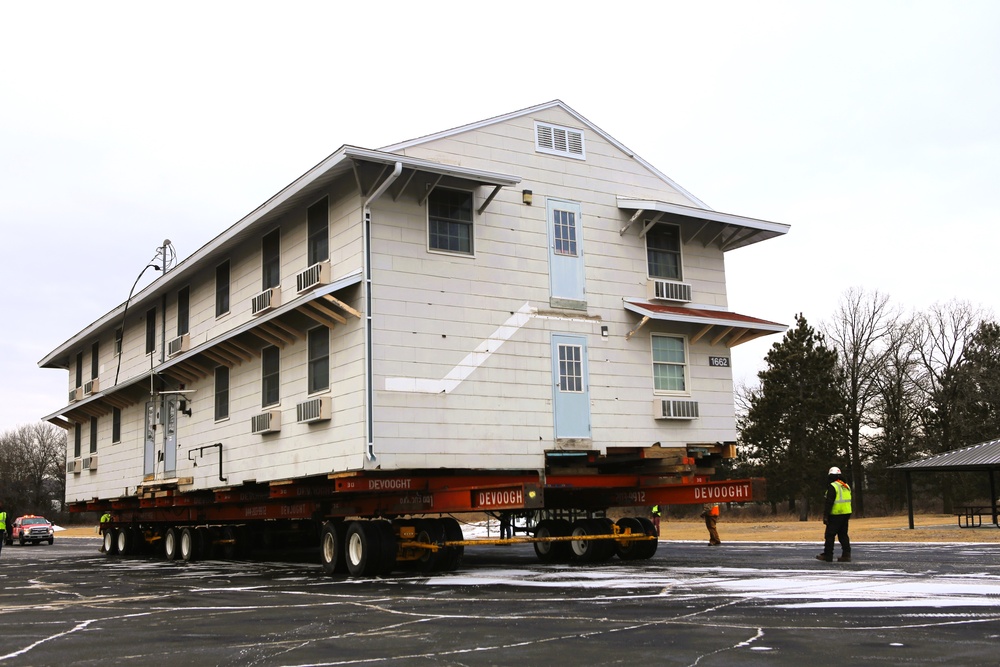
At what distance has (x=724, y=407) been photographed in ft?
64.9

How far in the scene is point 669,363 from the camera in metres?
19.4

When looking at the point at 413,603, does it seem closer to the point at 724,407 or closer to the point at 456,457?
the point at 456,457

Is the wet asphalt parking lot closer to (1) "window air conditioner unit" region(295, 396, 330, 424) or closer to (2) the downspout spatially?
(2) the downspout

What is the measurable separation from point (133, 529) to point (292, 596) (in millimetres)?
18212

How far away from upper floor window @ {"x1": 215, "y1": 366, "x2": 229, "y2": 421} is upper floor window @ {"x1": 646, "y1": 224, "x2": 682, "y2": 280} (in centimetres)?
961

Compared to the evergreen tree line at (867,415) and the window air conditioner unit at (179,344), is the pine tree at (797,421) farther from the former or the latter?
the window air conditioner unit at (179,344)

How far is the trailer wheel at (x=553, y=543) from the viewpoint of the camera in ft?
63.3

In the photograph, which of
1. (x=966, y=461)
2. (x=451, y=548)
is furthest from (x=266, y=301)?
(x=966, y=461)

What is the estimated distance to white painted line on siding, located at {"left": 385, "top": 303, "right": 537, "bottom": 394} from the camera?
16531 millimetres

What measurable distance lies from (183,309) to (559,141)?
11.2 meters

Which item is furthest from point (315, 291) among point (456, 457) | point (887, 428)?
point (887, 428)

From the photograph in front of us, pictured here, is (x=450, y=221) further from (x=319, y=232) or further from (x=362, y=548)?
(x=362, y=548)

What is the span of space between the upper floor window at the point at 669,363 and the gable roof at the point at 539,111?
3138 millimetres

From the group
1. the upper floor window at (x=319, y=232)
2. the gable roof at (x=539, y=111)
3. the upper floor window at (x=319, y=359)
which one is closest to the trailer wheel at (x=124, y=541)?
the upper floor window at (x=319, y=359)
